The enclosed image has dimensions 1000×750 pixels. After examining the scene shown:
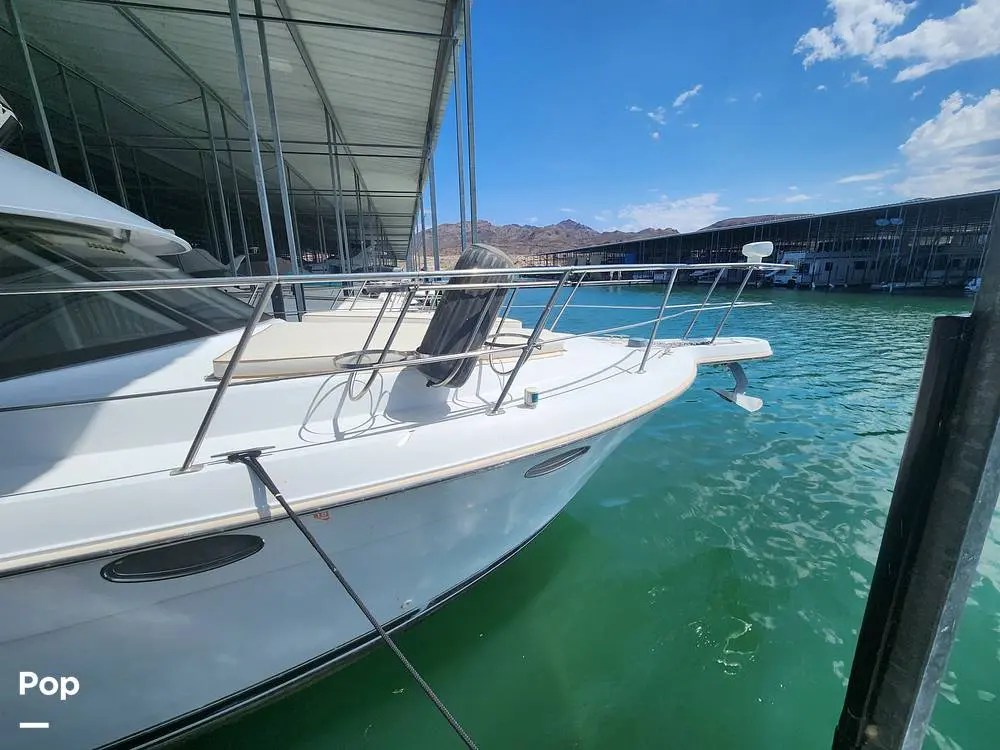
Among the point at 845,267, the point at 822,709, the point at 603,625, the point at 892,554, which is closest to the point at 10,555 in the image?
the point at 603,625

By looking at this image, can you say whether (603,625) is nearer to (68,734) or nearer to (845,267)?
(68,734)

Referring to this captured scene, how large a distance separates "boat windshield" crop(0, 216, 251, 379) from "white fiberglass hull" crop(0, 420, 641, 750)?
1.25 m

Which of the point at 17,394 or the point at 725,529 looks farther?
the point at 725,529

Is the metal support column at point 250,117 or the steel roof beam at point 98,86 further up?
the steel roof beam at point 98,86

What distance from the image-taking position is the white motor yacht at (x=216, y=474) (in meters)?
1.40

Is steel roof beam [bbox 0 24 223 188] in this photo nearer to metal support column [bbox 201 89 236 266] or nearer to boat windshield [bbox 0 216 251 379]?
metal support column [bbox 201 89 236 266]

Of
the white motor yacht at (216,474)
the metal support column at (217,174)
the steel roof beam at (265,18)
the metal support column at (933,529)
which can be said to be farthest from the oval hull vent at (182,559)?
the metal support column at (217,174)

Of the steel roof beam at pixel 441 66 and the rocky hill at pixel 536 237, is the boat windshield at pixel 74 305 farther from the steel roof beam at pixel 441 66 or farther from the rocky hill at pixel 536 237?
the rocky hill at pixel 536 237

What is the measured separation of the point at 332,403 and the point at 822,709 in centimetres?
301

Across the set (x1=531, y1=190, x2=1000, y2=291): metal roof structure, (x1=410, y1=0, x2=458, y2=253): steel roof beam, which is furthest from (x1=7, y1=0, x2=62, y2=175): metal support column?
(x1=531, y1=190, x2=1000, y2=291): metal roof structure

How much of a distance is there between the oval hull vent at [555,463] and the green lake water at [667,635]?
3.55 ft

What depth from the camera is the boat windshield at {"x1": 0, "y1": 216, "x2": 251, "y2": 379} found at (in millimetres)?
1970

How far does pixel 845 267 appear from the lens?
1316 inches

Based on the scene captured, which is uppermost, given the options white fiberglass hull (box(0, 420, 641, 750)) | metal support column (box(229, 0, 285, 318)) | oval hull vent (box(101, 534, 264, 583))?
metal support column (box(229, 0, 285, 318))
